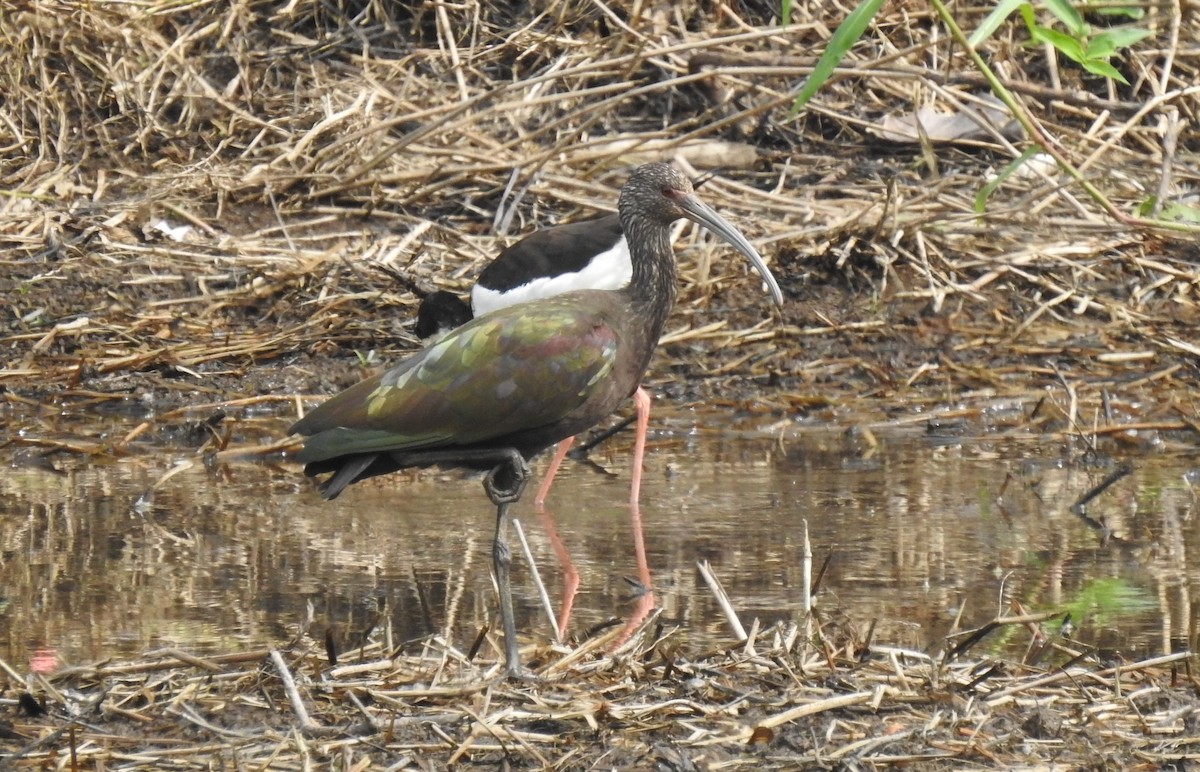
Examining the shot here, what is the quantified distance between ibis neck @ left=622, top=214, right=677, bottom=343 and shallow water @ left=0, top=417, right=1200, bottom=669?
0.85 m

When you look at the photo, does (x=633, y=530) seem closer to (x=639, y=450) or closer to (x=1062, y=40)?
(x=639, y=450)

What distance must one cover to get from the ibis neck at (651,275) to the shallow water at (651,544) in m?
0.85

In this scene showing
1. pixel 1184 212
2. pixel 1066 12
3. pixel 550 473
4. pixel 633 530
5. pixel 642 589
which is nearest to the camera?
pixel 1066 12

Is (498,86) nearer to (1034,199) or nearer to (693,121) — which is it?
(693,121)

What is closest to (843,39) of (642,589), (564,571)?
(642,589)

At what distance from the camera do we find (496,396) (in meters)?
5.02

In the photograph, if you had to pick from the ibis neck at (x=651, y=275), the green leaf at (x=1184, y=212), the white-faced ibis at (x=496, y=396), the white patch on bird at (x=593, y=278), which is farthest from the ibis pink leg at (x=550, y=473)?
the green leaf at (x=1184, y=212)

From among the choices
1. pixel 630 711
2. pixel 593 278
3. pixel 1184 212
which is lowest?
pixel 630 711

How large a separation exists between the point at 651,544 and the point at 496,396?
1.28 m

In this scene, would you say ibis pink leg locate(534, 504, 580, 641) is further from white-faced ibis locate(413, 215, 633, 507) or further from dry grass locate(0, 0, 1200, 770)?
dry grass locate(0, 0, 1200, 770)

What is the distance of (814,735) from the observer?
12.2 ft

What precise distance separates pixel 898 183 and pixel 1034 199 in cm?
96

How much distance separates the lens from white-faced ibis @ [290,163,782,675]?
16.4ft

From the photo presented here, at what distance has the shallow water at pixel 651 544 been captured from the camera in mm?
5094
